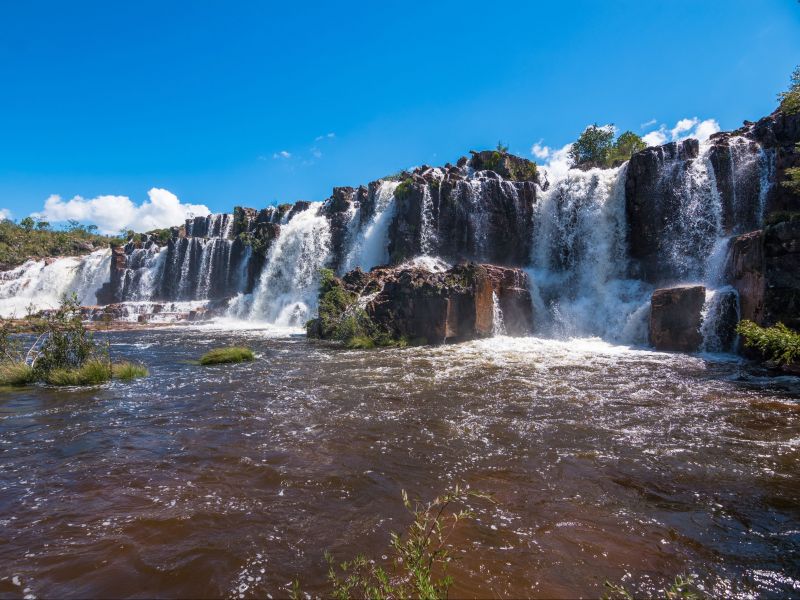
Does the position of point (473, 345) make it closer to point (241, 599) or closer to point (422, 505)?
point (422, 505)

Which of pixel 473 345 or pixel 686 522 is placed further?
pixel 473 345

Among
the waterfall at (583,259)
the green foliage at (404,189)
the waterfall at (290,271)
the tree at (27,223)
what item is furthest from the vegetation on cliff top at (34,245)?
the waterfall at (583,259)

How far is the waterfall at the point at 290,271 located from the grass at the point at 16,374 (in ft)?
69.6

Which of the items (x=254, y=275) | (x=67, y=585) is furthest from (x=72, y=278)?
(x=67, y=585)

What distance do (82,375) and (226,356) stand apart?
4.51 meters

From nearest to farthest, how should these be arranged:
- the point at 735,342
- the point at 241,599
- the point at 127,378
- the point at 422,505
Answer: the point at 241,599 → the point at 422,505 → the point at 127,378 → the point at 735,342

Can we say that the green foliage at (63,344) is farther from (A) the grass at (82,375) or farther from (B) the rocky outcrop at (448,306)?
(B) the rocky outcrop at (448,306)

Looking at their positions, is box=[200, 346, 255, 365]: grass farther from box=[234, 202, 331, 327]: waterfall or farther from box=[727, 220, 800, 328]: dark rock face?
box=[727, 220, 800, 328]: dark rock face

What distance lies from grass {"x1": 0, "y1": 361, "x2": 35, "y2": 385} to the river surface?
979mm

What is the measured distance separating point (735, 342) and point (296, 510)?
1642cm

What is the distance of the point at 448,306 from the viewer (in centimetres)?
1938

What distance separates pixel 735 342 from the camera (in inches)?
575

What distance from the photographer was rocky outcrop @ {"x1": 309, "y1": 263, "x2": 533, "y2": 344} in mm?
19484

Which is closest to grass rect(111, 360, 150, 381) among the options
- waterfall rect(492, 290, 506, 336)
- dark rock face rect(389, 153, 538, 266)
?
waterfall rect(492, 290, 506, 336)
